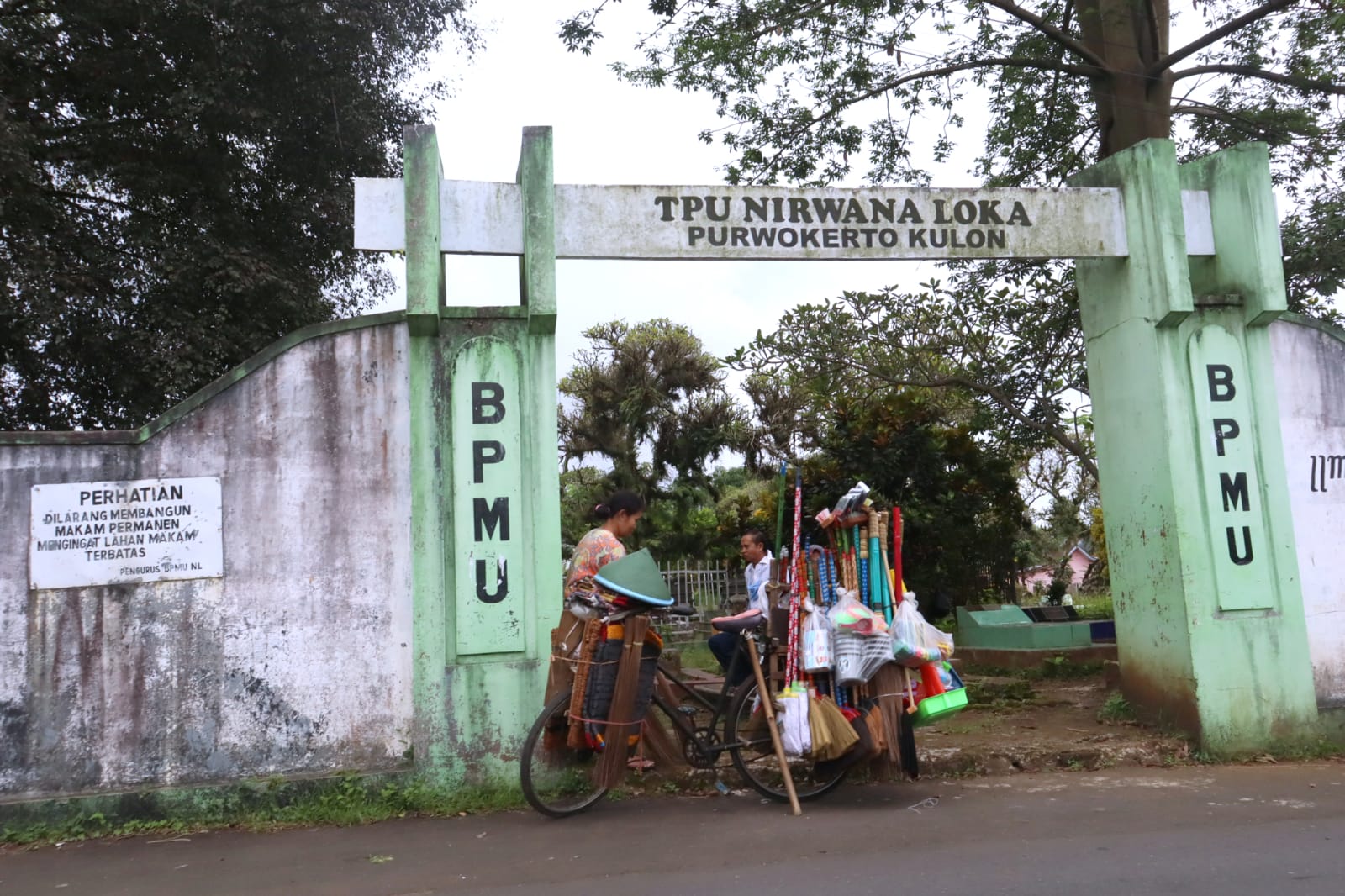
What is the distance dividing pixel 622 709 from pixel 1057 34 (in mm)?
7301

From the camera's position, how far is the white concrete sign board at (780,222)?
647 cm

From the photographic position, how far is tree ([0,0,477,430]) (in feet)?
34.1

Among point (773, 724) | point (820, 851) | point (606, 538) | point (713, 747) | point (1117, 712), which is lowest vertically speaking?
point (820, 851)

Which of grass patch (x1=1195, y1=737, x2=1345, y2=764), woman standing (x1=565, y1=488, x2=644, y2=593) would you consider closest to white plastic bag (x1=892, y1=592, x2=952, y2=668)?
woman standing (x1=565, y1=488, x2=644, y2=593)

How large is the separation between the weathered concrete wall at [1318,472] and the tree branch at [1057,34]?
124 inches

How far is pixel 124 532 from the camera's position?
584 cm

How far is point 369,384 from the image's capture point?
20.5 ft

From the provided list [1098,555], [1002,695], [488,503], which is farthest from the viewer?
[1098,555]

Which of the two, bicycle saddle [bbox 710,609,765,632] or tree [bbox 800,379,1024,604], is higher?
tree [bbox 800,379,1024,604]

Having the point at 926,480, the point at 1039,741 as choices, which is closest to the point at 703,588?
the point at 926,480

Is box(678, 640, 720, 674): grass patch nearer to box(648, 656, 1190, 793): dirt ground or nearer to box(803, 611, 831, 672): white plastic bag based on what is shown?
box(648, 656, 1190, 793): dirt ground

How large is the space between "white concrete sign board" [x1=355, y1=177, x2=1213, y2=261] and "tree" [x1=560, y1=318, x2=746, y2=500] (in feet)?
60.9

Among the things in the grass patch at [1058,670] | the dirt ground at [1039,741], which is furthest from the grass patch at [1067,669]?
the dirt ground at [1039,741]

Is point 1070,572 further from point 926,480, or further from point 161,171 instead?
point 161,171
